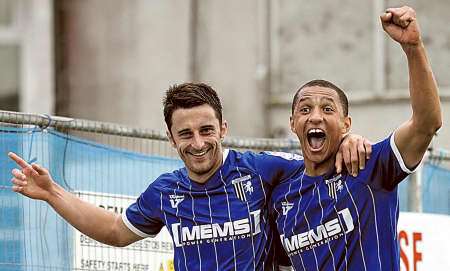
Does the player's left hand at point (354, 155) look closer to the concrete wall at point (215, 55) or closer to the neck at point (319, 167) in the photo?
the neck at point (319, 167)

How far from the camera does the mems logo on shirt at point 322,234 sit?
6.95 meters

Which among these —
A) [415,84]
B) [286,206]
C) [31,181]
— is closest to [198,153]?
[286,206]

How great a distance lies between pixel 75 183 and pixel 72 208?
91 centimetres

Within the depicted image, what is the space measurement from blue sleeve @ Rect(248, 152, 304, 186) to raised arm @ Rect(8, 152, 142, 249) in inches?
37.7

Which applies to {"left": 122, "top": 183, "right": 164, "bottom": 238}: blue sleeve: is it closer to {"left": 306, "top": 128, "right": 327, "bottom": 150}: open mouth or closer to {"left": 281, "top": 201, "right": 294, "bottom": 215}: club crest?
{"left": 281, "top": 201, "right": 294, "bottom": 215}: club crest

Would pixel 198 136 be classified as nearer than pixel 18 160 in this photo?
Yes

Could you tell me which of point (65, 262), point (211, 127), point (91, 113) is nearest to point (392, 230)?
point (211, 127)

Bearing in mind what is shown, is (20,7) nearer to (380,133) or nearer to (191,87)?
(380,133)

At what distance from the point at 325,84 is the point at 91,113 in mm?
11895

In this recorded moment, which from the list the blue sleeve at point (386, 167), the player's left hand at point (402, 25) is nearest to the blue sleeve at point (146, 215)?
the blue sleeve at point (386, 167)

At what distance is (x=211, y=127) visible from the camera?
24.1 ft

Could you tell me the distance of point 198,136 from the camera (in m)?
7.30

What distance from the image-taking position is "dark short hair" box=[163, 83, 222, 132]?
24.2 ft

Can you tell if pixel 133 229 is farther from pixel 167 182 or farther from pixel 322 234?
pixel 322 234
